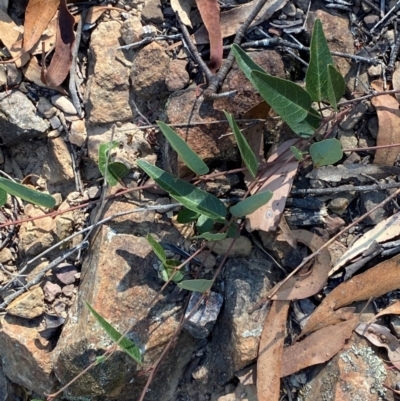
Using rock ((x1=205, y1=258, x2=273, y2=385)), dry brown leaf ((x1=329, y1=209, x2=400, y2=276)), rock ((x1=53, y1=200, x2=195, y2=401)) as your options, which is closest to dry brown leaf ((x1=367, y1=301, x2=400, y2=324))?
dry brown leaf ((x1=329, y1=209, x2=400, y2=276))

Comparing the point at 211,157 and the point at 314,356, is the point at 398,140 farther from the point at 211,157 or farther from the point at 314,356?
the point at 314,356

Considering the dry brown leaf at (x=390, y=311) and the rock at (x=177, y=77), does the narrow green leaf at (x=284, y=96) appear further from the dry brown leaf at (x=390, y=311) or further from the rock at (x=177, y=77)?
the dry brown leaf at (x=390, y=311)

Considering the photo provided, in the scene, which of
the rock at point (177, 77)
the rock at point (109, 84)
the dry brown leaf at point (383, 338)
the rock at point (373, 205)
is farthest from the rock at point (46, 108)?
the dry brown leaf at point (383, 338)

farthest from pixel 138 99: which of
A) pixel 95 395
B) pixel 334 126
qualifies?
pixel 95 395

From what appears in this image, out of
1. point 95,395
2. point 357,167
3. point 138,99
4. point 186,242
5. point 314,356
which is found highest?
point 138,99

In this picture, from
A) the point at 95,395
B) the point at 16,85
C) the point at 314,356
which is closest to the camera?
the point at 314,356

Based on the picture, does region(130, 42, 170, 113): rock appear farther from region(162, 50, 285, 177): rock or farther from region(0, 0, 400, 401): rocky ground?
region(162, 50, 285, 177): rock
